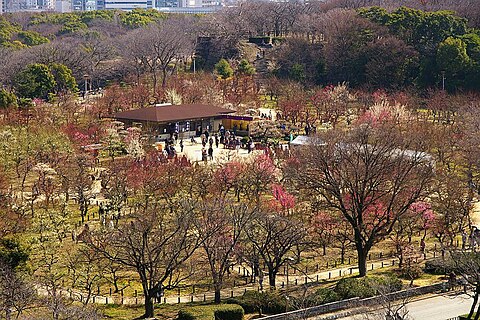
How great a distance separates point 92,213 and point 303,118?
58.0ft

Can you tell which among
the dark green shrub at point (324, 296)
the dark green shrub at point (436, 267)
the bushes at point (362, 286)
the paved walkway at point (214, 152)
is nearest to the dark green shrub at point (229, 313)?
A: the dark green shrub at point (324, 296)

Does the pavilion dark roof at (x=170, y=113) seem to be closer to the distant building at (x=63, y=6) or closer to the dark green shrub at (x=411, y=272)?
the dark green shrub at (x=411, y=272)

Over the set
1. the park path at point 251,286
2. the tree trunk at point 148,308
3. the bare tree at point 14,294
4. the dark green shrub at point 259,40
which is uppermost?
the dark green shrub at point 259,40

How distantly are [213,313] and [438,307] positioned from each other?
502 centimetres

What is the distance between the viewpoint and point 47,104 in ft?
136

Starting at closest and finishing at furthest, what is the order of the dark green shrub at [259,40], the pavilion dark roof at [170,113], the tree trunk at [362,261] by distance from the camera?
the tree trunk at [362,261]
the pavilion dark roof at [170,113]
the dark green shrub at [259,40]

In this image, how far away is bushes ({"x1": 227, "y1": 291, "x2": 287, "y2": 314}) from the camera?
1761 cm

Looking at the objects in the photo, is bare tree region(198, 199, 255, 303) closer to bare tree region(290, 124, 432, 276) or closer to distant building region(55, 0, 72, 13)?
bare tree region(290, 124, 432, 276)

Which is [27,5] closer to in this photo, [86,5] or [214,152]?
[86,5]

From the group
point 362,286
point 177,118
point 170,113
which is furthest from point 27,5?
point 362,286

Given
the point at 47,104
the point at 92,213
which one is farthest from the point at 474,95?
the point at 92,213

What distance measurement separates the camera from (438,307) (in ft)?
58.7

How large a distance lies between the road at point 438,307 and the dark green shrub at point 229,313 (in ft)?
5.52

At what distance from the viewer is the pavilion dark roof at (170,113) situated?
37.8m
